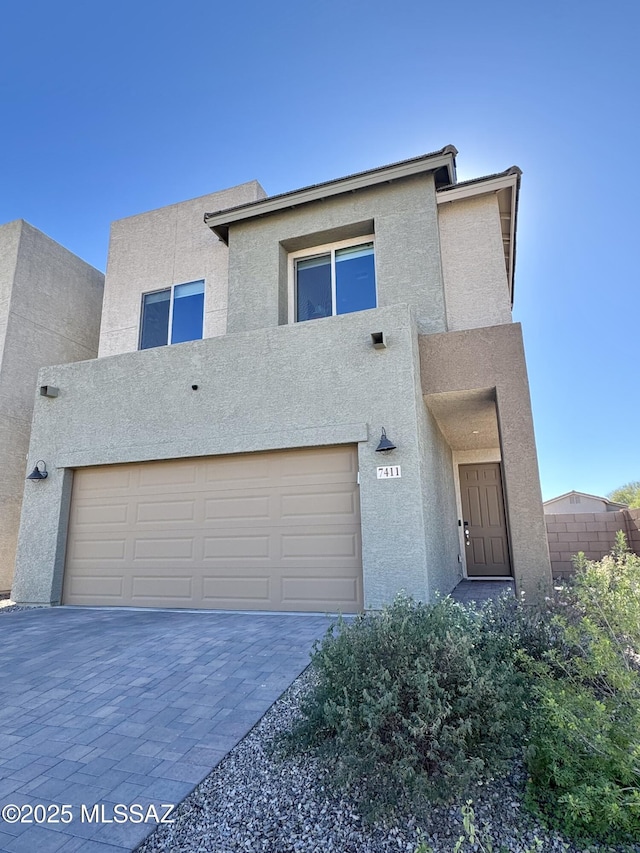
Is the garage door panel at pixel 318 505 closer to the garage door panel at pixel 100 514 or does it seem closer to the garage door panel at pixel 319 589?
the garage door panel at pixel 319 589

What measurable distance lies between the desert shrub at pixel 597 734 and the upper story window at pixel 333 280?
5777 millimetres

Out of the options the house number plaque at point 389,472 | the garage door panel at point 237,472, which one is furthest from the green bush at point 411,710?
the garage door panel at point 237,472

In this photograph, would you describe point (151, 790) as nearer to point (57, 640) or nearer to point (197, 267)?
point (57, 640)

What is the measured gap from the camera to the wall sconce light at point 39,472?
26.2 ft

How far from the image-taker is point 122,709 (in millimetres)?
3449

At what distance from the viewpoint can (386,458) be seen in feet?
20.2

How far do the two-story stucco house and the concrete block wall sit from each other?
234 cm

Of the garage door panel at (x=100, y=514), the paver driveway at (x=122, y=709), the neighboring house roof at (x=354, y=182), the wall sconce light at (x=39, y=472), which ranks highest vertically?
the neighboring house roof at (x=354, y=182)

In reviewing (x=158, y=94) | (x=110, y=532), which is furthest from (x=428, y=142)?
(x=110, y=532)

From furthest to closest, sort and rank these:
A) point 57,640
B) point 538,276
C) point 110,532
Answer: point 538,276, point 110,532, point 57,640

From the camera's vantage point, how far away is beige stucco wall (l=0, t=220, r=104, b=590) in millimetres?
10000

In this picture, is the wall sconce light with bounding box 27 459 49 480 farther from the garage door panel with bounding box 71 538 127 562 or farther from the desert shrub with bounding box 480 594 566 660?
the desert shrub with bounding box 480 594 566 660

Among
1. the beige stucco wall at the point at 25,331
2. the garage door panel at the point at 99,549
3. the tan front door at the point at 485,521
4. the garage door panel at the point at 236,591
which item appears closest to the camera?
the garage door panel at the point at 236,591

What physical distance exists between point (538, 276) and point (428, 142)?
835cm
